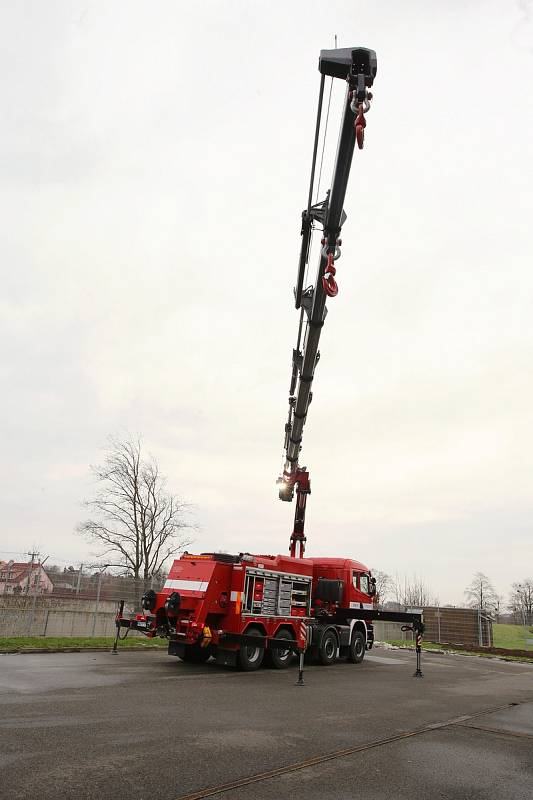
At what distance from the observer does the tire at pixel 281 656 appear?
49.8 feet

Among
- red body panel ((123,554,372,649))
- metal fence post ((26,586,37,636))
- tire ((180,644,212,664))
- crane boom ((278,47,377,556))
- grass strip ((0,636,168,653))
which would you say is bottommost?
grass strip ((0,636,168,653))

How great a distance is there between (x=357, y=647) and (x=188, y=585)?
7.29 m

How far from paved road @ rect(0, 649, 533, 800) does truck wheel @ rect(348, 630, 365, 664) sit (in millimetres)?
5717

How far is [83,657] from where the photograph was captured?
14.8 meters

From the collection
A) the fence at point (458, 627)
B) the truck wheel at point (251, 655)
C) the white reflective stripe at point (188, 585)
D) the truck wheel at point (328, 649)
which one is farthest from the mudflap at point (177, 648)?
the fence at point (458, 627)

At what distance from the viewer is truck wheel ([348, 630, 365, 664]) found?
18234mm

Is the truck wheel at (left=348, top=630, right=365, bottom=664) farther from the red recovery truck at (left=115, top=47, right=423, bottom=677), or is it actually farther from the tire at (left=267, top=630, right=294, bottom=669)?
the tire at (left=267, top=630, right=294, bottom=669)

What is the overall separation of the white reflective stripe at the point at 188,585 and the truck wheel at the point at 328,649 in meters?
5.11

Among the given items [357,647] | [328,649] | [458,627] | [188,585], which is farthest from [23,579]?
[458,627]

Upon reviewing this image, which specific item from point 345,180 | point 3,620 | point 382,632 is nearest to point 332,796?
point 345,180

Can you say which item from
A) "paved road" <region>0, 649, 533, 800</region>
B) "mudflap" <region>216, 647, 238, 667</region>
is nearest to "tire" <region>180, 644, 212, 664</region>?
"mudflap" <region>216, 647, 238, 667</region>

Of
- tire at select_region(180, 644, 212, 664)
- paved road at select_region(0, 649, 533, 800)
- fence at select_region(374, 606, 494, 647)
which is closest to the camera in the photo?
paved road at select_region(0, 649, 533, 800)

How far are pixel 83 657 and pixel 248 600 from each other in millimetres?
4541

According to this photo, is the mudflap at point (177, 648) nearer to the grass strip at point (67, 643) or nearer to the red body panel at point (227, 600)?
the red body panel at point (227, 600)
